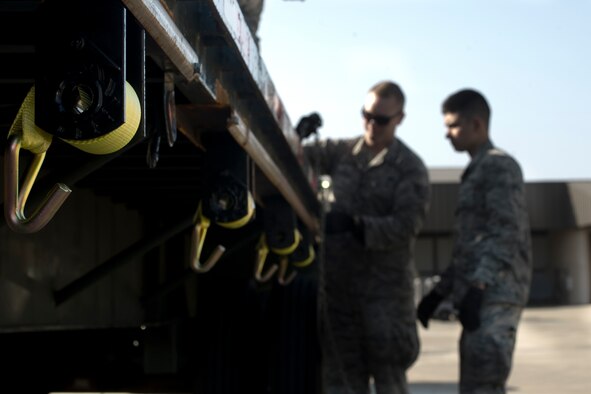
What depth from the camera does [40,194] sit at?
2.02m

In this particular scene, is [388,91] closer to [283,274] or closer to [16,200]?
[283,274]

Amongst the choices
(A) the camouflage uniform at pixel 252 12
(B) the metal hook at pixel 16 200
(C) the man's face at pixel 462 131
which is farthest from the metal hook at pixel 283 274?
(B) the metal hook at pixel 16 200

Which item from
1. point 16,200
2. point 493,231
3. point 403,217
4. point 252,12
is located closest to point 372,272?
point 403,217

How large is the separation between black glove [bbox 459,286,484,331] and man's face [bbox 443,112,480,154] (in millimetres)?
756

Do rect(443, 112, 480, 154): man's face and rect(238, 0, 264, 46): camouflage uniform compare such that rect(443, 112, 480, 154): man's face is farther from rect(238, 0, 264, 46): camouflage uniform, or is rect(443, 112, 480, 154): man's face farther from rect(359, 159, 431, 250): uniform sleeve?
rect(238, 0, 264, 46): camouflage uniform

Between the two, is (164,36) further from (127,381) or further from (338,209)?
(338,209)

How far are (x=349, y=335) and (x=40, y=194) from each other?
3.23 metres

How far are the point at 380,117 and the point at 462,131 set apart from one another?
607mm

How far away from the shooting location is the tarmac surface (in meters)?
8.34

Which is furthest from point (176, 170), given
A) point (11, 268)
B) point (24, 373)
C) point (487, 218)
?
point (487, 218)

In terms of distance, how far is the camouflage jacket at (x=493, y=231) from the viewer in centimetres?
442

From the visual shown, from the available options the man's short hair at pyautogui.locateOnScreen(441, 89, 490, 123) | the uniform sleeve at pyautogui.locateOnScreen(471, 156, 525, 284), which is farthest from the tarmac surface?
the uniform sleeve at pyautogui.locateOnScreen(471, 156, 525, 284)

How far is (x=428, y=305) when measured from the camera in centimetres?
504

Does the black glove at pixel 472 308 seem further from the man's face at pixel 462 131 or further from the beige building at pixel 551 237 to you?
the beige building at pixel 551 237
